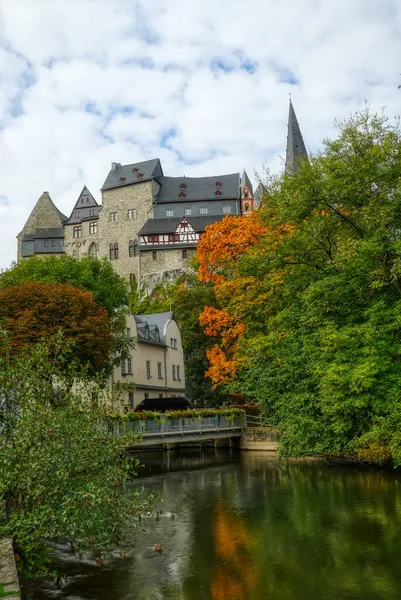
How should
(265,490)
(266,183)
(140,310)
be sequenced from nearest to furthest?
(265,490)
(266,183)
(140,310)

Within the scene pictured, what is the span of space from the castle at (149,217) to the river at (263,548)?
62639mm

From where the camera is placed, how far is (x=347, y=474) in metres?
25.8

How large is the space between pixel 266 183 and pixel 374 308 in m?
9.41

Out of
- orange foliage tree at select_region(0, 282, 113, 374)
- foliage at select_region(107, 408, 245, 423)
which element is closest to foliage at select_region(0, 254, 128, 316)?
orange foliage tree at select_region(0, 282, 113, 374)

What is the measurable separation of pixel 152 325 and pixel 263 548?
35.8 m

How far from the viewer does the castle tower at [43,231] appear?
10725cm

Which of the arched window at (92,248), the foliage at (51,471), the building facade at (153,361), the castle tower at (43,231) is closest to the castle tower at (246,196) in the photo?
the arched window at (92,248)

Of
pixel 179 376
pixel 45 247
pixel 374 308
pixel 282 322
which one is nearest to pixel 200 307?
pixel 179 376

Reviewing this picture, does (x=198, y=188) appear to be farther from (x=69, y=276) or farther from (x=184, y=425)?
(x=184, y=425)

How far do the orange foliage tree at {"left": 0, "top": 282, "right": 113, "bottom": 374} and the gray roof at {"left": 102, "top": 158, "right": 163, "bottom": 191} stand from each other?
70.4m

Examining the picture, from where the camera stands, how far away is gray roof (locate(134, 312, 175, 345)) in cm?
4625

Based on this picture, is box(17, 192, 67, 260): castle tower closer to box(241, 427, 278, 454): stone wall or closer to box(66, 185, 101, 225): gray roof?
box(66, 185, 101, 225): gray roof

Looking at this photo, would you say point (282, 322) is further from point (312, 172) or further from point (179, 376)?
point (179, 376)

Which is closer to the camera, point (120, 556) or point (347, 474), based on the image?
point (120, 556)
